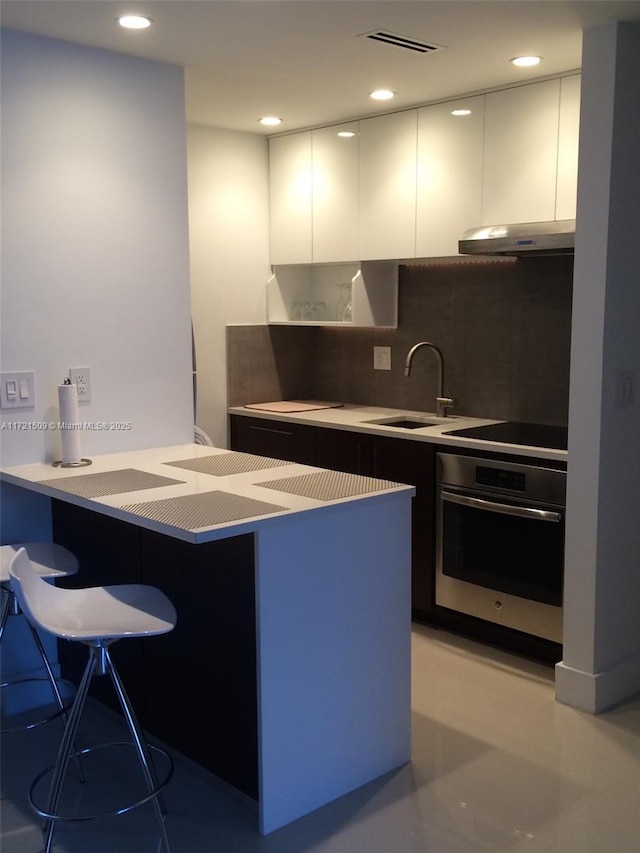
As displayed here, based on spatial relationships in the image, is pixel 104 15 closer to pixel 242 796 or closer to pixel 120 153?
pixel 120 153

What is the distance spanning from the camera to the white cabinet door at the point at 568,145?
3326 mm

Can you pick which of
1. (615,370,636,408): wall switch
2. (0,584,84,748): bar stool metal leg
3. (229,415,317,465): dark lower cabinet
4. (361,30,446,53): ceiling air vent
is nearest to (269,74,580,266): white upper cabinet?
(361,30,446,53): ceiling air vent

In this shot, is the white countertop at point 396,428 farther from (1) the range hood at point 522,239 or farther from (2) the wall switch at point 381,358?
(1) the range hood at point 522,239

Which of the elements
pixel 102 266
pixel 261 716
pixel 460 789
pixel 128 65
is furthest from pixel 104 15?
pixel 460 789

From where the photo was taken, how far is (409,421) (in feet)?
14.1

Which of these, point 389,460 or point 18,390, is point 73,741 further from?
point 389,460

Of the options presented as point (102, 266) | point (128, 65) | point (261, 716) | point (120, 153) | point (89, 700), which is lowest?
point (89, 700)

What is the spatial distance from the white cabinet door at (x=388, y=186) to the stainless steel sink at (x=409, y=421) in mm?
787

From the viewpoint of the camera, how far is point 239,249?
15.0ft

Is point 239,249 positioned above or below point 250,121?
below

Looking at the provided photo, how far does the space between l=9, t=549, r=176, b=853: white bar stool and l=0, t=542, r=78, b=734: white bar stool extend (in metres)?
0.26

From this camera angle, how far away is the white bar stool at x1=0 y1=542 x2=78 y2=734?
2.63 metres

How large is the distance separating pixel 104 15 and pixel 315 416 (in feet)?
6.89

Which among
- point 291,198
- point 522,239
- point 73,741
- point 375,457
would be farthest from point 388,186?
point 73,741
